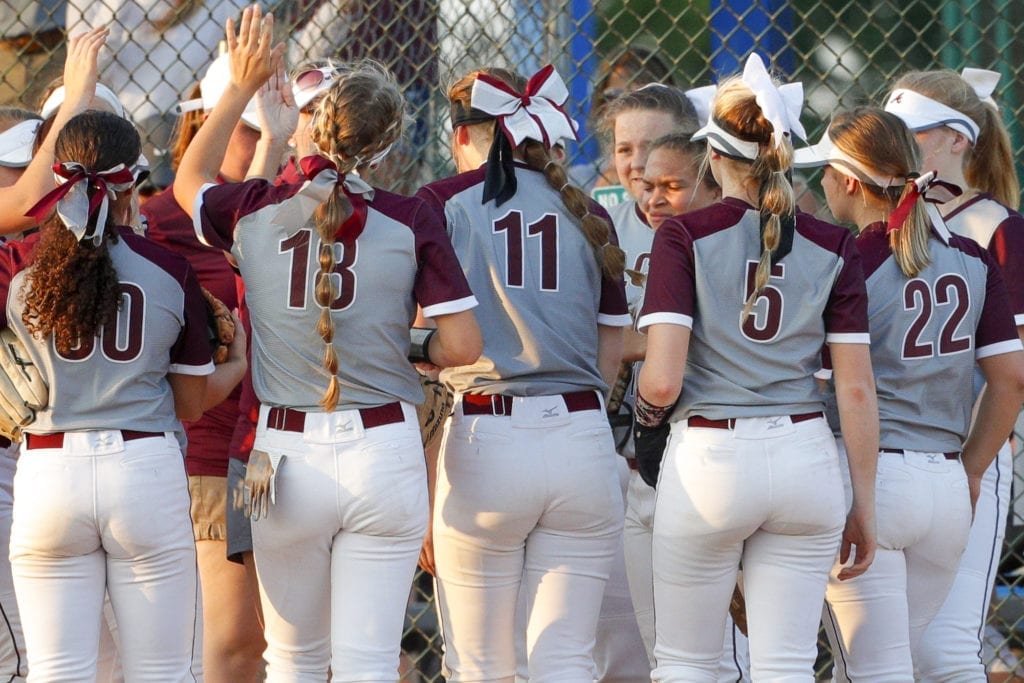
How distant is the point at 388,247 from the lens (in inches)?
111

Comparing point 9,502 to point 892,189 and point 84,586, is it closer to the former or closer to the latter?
point 84,586

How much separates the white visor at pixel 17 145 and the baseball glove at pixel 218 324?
926 millimetres

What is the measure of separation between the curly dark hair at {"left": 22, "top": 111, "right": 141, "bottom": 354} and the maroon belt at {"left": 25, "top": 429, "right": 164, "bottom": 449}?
Answer: 190 mm

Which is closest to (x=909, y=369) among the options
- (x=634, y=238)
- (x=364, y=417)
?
(x=634, y=238)

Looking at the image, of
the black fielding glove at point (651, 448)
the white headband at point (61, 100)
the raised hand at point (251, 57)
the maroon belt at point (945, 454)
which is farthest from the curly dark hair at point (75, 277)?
the maroon belt at point (945, 454)

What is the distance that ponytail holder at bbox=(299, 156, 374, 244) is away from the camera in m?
2.78

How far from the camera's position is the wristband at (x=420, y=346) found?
2.94m

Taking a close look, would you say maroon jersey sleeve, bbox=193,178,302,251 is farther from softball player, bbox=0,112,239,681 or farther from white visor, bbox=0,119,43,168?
white visor, bbox=0,119,43,168

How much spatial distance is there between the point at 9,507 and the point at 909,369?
223cm

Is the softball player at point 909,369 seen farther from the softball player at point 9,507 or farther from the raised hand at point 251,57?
the softball player at point 9,507

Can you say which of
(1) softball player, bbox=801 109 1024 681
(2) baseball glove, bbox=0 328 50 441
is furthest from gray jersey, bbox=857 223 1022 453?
(2) baseball glove, bbox=0 328 50 441

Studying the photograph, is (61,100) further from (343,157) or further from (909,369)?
(909,369)

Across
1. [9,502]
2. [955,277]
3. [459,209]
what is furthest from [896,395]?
[9,502]

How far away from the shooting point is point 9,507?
133 inches
